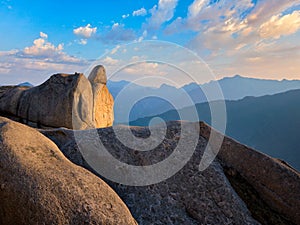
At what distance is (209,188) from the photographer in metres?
6.25

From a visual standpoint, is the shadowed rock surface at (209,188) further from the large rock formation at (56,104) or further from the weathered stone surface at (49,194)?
the large rock formation at (56,104)

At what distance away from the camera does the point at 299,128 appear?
145125 millimetres

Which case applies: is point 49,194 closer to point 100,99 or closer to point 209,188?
point 209,188

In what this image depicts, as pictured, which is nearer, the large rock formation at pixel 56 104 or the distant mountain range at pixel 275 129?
the large rock formation at pixel 56 104

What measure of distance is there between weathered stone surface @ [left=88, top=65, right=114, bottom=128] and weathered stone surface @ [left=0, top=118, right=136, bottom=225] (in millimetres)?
15405

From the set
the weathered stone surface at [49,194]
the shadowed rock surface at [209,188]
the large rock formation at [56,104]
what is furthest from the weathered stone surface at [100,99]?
the weathered stone surface at [49,194]

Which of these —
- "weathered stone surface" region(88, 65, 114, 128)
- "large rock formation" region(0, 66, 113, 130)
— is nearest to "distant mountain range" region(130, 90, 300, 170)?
"weathered stone surface" region(88, 65, 114, 128)

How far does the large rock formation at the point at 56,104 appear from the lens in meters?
17.6

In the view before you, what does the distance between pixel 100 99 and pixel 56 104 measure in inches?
174

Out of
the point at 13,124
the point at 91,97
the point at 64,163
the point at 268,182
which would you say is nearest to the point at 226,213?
the point at 268,182

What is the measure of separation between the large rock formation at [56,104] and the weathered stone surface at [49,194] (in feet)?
40.3

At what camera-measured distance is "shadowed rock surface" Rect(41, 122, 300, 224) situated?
575cm

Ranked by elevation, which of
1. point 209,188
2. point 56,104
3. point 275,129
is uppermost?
point 56,104

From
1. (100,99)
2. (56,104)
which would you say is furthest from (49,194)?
(100,99)
